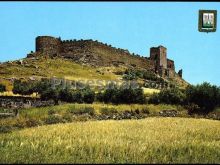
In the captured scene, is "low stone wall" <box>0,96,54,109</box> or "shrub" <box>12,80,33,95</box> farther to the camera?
"shrub" <box>12,80,33,95</box>

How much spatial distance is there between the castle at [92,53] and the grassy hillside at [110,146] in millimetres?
68304

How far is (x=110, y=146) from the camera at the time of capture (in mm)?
19953

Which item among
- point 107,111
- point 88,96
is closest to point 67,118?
point 107,111

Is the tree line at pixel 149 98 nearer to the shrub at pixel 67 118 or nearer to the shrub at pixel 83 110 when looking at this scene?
the shrub at pixel 83 110

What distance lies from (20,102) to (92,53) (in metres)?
51.4

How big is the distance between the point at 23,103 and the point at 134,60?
200 ft

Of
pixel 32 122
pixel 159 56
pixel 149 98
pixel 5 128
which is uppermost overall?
pixel 159 56

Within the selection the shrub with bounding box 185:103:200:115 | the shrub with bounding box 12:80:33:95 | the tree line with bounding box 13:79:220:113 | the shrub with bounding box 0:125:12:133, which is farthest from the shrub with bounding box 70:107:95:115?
the shrub with bounding box 12:80:33:95

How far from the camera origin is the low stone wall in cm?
4628

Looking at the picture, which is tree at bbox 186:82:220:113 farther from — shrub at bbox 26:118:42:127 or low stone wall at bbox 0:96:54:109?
shrub at bbox 26:118:42:127

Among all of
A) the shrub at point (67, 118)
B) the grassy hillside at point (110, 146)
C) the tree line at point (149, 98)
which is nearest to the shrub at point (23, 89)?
the tree line at point (149, 98)

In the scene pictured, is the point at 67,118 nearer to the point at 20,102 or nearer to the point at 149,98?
the point at 20,102

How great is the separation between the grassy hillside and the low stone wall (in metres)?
19.5

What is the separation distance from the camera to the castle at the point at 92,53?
9750 centimetres
